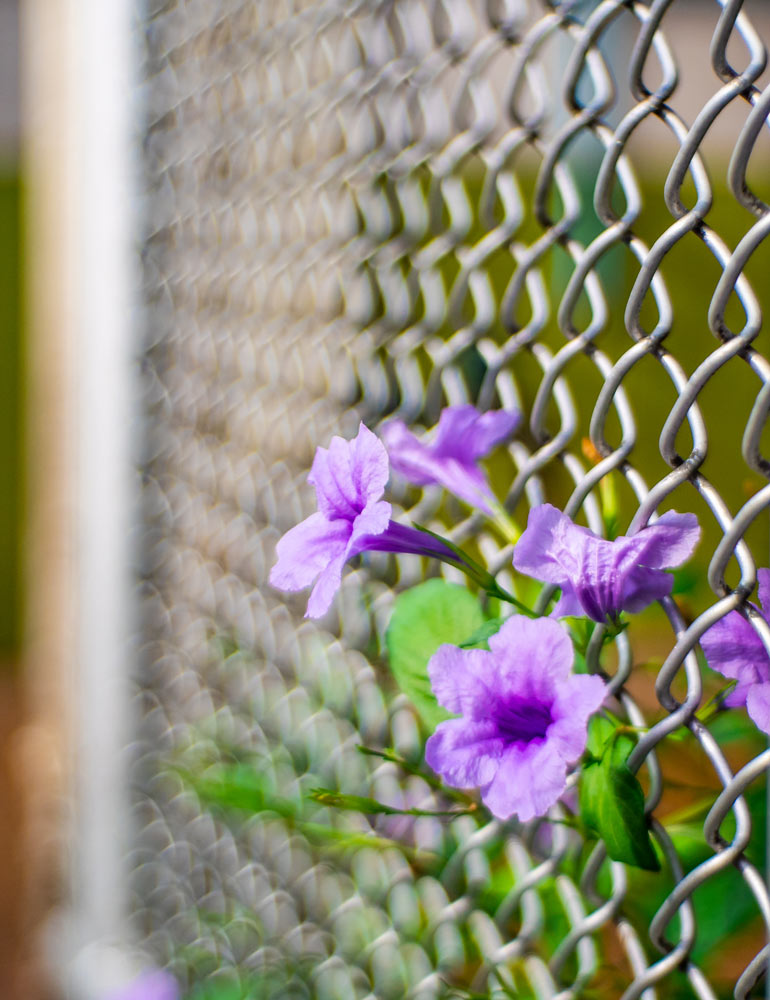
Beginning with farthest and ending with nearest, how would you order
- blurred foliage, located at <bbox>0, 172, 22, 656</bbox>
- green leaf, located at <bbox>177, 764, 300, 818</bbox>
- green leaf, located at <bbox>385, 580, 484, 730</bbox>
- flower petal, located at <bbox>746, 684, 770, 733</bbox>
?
1. blurred foliage, located at <bbox>0, 172, 22, 656</bbox>
2. green leaf, located at <bbox>177, 764, 300, 818</bbox>
3. green leaf, located at <bbox>385, 580, 484, 730</bbox>
4. flower petal, located at <bbox>746, 684, 770, 733</bbox>

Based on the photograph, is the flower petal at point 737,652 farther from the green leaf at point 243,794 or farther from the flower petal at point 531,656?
the green leaf at point 243,794

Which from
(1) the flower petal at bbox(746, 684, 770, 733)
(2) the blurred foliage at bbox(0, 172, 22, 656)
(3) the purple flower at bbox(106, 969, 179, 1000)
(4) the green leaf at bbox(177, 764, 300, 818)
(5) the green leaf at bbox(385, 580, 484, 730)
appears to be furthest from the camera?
(2) the blurred foliage at bbox(0, 172, 22, 656)

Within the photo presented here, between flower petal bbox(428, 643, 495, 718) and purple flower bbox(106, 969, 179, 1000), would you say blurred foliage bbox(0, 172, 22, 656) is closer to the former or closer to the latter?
purple flower bbox(106, 969, 179, 1000)

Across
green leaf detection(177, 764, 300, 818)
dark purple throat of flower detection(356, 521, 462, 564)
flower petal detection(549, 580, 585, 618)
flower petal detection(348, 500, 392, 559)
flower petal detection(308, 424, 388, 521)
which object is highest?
flower petal detection(308, 424, 388, 521)

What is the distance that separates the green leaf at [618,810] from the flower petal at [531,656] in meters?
0.04

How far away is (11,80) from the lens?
5754 mm

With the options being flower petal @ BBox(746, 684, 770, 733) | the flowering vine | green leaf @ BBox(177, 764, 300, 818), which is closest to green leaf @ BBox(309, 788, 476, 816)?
the flowering vine

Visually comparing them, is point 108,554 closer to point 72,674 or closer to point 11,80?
point 72,674

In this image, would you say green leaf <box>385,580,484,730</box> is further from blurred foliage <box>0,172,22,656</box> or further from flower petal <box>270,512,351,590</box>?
blurred foliage <box>0,172,22,656</box>

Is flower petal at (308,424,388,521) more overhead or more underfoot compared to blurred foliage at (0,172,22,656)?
more underfoot

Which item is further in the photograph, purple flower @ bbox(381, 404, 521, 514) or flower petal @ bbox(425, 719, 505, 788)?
purple flower @ bbox(381, 404, 521, 514)

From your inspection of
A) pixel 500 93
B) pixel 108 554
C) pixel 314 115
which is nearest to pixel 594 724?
pixel 314 115

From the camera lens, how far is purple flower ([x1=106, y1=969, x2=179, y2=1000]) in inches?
36.5

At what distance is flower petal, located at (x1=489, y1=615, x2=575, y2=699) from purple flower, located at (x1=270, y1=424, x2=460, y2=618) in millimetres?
52
